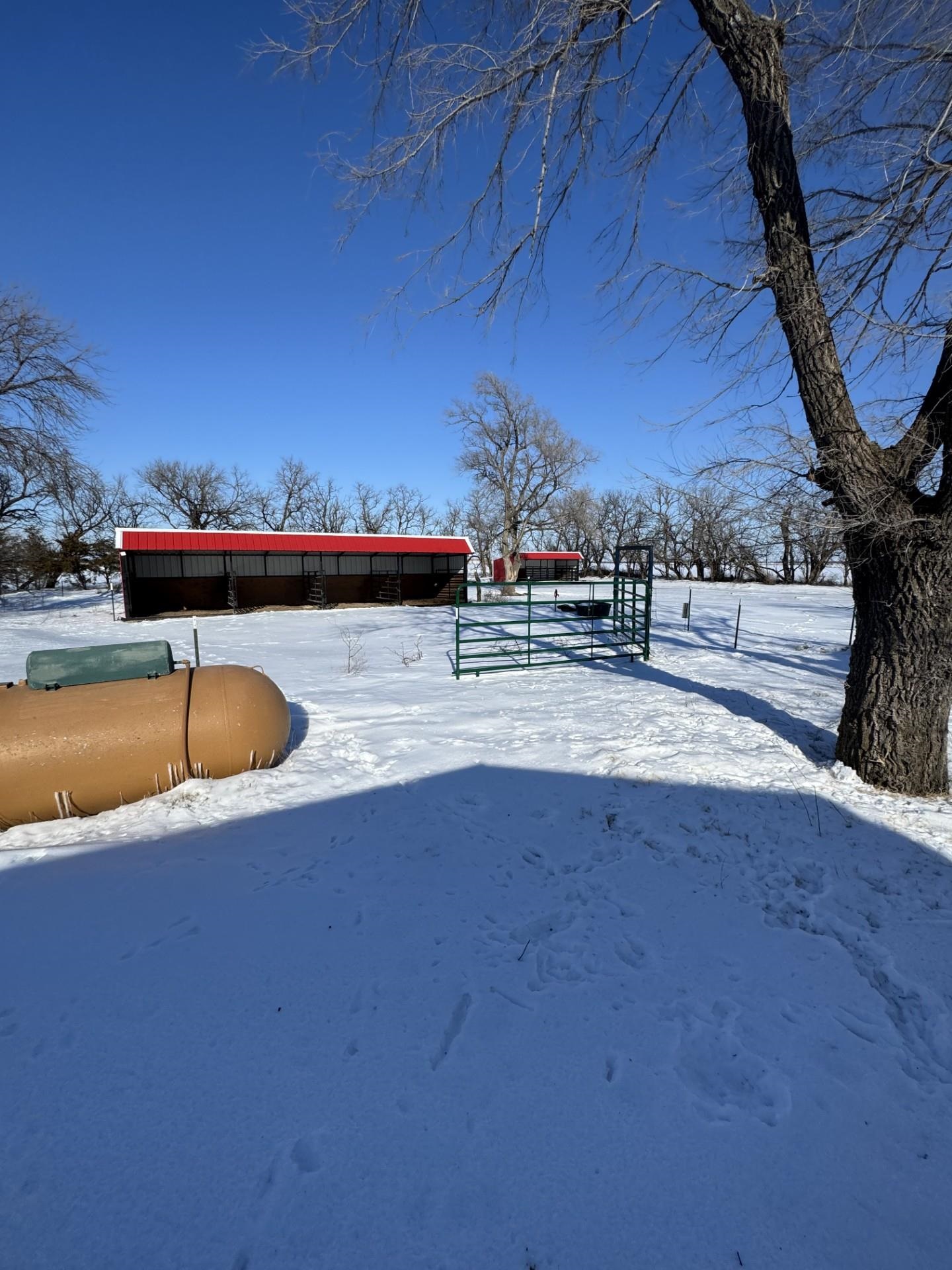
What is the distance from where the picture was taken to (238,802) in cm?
478

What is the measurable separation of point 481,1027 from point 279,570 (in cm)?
2469

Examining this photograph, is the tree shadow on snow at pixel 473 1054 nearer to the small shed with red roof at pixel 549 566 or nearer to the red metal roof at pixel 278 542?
the red metal roof at pixel 278 542

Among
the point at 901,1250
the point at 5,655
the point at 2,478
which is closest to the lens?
the point at 901,1250

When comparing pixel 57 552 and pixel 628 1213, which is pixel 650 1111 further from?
pixel 57 552

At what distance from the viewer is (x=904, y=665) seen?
512 cm

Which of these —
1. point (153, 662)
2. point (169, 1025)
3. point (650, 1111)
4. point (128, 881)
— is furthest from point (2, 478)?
point (650, 1111)

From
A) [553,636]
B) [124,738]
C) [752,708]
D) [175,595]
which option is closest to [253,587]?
[175,595]

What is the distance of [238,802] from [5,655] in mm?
12627

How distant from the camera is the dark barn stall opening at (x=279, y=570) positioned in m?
21.9

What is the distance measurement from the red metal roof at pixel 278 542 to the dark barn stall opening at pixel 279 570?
33 millimetres

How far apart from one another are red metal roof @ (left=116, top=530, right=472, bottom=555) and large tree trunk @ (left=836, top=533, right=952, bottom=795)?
21712 mm

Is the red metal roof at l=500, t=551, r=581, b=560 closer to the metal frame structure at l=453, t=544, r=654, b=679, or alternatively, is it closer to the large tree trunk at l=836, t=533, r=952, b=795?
→ the metal frame structure at l=453, t=544, r=654, b=679

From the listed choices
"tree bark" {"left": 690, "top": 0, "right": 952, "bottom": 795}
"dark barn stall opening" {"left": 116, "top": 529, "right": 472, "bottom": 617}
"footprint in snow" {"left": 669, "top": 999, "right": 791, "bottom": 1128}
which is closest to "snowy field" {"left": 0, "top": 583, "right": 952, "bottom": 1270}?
"footprint in snow" {"left": 669, "top": 999, "right": 791, "bottom": 1128}

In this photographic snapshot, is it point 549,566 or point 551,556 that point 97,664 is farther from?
point 549,566
